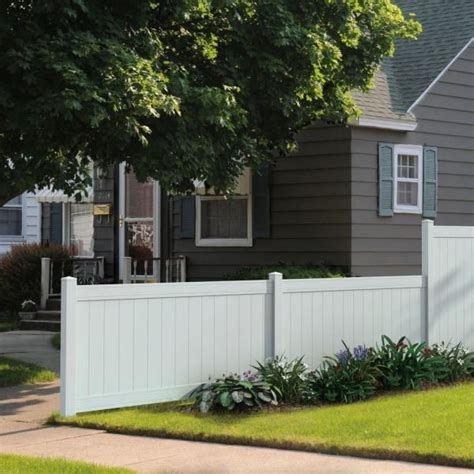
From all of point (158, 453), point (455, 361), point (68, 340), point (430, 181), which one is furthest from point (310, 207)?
point (158, 453)

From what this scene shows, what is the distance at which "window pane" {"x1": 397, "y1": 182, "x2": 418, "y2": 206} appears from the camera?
16.1 m

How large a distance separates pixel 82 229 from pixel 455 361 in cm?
1332

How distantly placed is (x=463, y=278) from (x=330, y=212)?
150 inches

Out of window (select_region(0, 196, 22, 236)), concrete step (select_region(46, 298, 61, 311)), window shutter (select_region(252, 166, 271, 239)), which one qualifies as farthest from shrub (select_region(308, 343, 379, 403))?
window (select_region(0, 196, 22, 236))

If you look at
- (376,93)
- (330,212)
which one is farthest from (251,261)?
(376,93)

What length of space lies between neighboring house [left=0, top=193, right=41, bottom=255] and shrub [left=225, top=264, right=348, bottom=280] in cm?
982

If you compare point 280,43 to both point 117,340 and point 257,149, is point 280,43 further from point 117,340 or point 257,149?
point 117,340

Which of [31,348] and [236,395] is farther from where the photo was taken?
[31,348]

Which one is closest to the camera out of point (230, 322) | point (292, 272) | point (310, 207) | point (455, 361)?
point (230, 322)

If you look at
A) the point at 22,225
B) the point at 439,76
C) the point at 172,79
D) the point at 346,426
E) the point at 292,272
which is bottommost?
the point at 346,426

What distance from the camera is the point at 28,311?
18547mm

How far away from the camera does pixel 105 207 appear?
2039 cm

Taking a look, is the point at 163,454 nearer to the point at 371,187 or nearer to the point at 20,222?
the point at 371,187

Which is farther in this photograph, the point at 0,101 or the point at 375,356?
the point at 375,356
